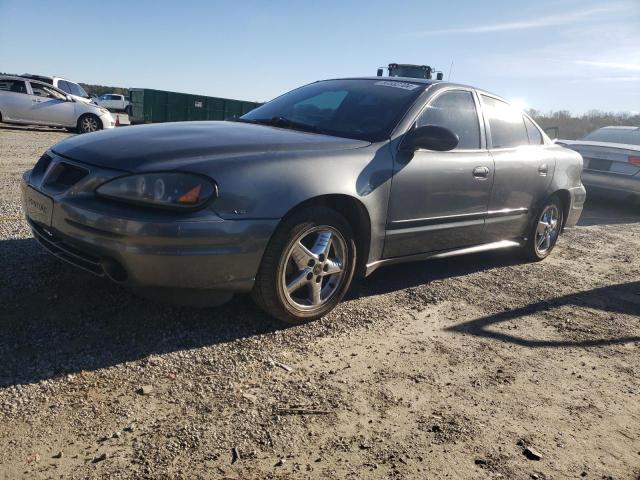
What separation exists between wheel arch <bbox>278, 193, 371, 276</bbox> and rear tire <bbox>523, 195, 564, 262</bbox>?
2.38 m

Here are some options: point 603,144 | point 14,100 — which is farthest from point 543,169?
point 14,100

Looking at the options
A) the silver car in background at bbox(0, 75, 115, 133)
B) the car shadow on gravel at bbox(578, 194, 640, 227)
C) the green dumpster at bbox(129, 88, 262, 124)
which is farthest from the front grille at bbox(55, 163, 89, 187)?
the green dumpster at bbox(129, 88, 262, 124)

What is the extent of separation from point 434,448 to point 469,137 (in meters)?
2.79

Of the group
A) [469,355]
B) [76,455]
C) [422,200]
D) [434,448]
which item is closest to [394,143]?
[422,200]

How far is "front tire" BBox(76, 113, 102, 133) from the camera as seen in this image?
1569 cm

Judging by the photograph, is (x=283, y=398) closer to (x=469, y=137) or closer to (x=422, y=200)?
(x=422, y=200)

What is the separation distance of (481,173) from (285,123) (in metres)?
1.60

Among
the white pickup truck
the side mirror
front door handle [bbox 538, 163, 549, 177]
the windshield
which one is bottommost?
front door handle [bbox 538, 163, 549, 177]

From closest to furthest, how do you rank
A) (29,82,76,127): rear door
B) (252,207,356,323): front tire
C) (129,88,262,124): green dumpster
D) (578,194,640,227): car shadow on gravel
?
(252,207,356,323): front tire → (578,194,640,227): car shadow on gravel → (29,82,76,127): rear door → (129,88,262,124): green dumpster

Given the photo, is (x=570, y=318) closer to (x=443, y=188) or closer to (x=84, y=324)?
(x=443, y=188)

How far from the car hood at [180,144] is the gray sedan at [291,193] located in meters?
0.01

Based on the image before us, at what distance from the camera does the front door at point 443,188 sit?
3.67m

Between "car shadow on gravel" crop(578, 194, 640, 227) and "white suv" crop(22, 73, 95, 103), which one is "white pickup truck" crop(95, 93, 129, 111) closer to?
"white suv" crop(22, 73, 95, 103)

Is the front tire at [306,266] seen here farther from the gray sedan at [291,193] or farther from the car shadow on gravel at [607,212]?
the car shadow on gravel at [607,212]
